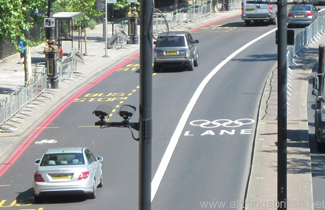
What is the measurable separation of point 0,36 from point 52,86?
523cm

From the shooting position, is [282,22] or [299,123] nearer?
[282,22]

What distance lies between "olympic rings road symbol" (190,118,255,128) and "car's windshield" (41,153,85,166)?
759 centimetres

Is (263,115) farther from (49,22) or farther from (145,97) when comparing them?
(145,97)

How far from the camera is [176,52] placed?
3070 centimetres

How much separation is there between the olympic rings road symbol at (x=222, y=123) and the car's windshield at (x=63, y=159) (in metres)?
7.59

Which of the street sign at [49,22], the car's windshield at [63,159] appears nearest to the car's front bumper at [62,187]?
the car's windshield at [63,159]

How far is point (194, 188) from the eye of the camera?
16062mm

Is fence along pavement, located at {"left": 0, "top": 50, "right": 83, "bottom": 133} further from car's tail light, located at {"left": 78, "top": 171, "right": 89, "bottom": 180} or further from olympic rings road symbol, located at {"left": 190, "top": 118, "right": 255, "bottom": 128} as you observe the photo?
car's tail light, located at {"left": 78, "top": 171, "right": 89, "bottom": 180}

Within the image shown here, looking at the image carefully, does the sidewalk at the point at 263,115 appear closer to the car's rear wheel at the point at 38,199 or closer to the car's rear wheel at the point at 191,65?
the car's rear wheel at the point at 191,65

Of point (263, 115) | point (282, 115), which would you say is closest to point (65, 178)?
point (282, 115)

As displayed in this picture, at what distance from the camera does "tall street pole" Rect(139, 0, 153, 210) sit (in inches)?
344

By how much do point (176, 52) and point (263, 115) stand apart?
8998 millimetres

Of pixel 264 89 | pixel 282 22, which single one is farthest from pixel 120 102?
pixel 282 22

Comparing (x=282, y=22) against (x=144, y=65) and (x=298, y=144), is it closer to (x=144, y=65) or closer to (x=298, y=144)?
(x=144, y=65)
